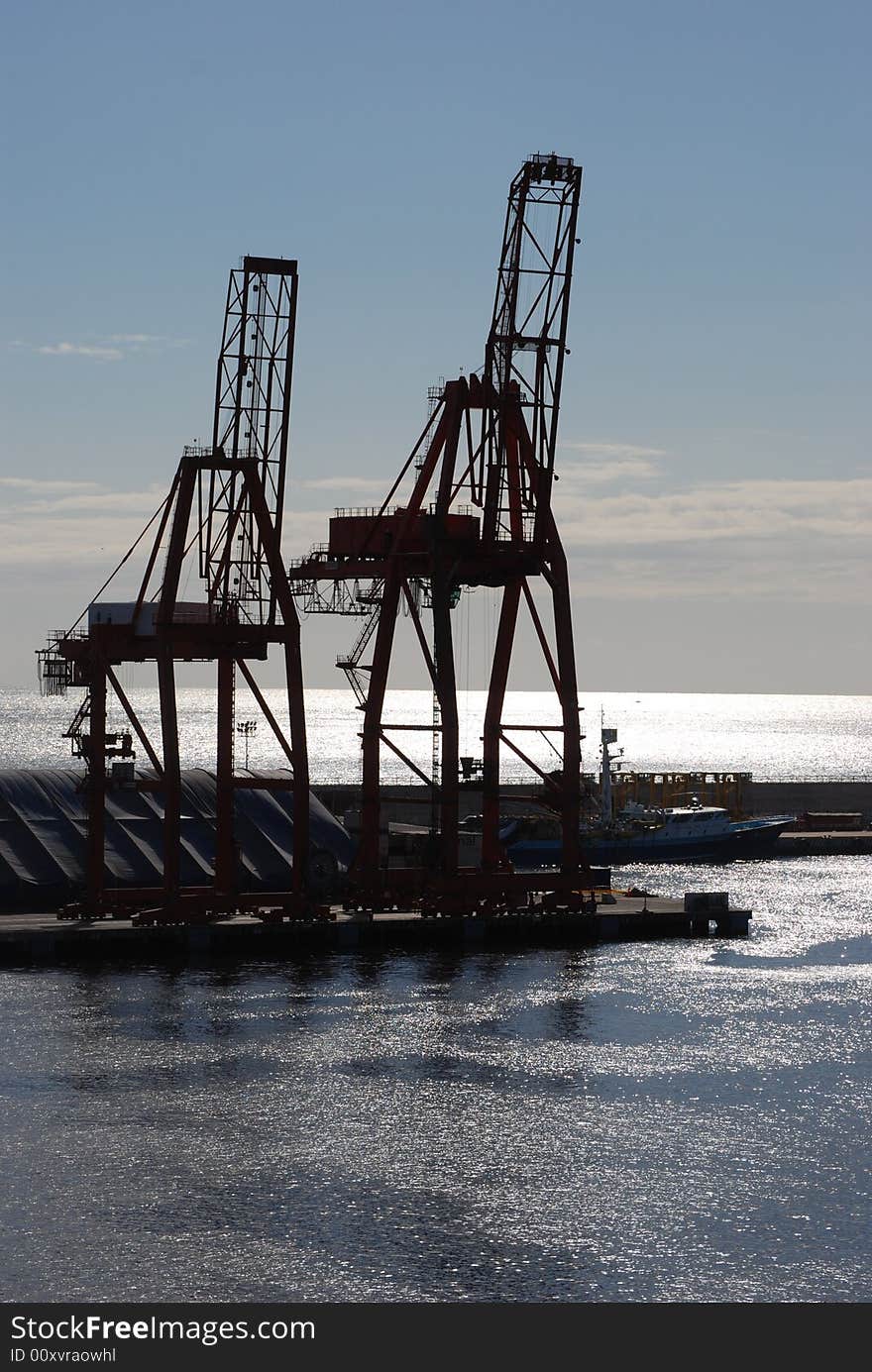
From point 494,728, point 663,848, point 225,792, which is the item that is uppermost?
point 494,728

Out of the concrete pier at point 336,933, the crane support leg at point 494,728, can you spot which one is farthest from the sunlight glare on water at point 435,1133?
the crane support leg at point 494,728

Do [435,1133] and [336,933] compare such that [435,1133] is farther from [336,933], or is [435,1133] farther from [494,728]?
[494,728]

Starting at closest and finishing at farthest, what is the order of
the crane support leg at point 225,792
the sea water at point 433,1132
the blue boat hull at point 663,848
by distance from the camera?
the sea water at point 433,1132
the crane support leg at point 225,792
the blue boat hull at point 663,848

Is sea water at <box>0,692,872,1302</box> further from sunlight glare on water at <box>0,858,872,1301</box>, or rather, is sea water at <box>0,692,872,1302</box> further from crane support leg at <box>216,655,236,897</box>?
crane support leg at <box>216,655,236,897</box>

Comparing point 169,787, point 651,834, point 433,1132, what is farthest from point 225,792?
point 651,834

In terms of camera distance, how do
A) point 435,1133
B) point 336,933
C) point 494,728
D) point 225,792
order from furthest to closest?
point 494,728 < point 225,792 < point 336,933 < point 435,1133

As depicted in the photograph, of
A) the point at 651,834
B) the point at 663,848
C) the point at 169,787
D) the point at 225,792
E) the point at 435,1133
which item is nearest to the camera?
the point at 435,1133

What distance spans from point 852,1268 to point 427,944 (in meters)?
39.4

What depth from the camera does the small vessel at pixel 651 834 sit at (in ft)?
395

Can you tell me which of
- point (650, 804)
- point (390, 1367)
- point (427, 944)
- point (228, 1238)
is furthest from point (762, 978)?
point (650, 804)

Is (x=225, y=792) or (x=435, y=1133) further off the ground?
(x=225, y=792)

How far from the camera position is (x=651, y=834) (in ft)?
401

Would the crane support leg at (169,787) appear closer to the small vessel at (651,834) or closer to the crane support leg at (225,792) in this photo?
the crane support leg at (225,792)

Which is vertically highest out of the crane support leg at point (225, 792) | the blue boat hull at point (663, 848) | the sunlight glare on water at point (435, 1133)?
the crane support leg at point (225, 792)
